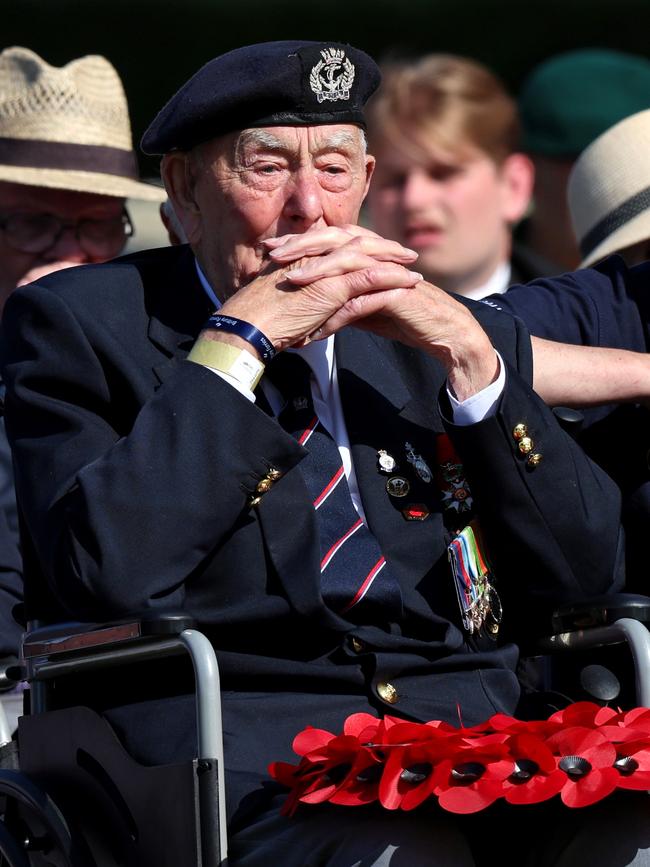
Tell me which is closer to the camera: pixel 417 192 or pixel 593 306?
pixel 593 306

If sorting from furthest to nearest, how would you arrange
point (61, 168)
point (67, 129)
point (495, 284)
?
point (495, 284) → point (67, 129) → point (61, 168)

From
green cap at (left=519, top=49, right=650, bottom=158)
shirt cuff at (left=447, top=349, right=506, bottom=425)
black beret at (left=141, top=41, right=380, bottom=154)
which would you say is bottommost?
shirt cuff at (left=447, top=349, right=506, bottom=425)

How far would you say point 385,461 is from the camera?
11.2ft

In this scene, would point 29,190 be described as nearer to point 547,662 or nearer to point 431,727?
point 547,662

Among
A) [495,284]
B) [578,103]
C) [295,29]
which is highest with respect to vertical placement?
[295,29]

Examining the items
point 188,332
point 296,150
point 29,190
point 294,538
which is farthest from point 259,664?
point 29,190

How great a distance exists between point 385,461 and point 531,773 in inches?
34.1

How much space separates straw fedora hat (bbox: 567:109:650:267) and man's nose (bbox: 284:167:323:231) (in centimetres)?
148

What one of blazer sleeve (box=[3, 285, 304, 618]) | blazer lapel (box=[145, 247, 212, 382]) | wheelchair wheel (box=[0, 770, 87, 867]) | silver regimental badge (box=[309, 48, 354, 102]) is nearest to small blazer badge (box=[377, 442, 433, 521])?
blazer sleeve (box=[3, 285, 304, 618])

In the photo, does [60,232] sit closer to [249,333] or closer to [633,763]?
[249,333]

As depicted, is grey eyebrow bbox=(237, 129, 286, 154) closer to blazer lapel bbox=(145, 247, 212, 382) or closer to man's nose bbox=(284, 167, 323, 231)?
man's nose bbox=(284, 167, 323, 231)

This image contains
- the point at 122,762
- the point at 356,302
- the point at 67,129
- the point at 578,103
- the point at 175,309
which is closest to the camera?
the point at 122,762

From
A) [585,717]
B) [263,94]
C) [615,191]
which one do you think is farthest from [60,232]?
[585,717]

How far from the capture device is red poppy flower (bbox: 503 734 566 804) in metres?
2.67
